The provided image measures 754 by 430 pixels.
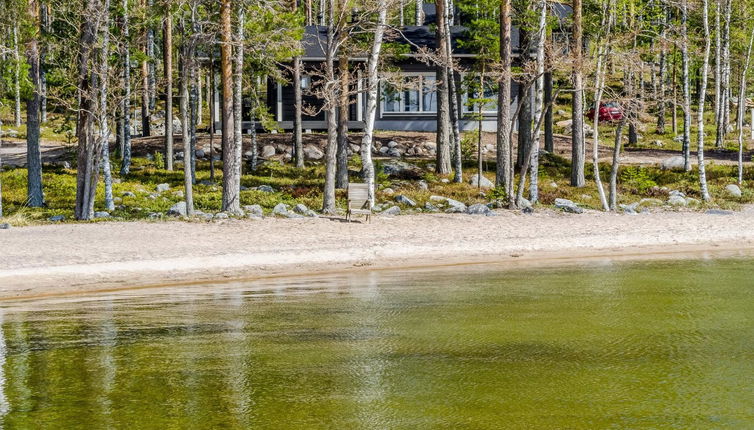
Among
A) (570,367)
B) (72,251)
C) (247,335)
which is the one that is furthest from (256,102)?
(570,367)

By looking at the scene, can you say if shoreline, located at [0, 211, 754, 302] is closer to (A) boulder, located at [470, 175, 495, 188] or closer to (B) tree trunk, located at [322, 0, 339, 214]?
(B) tree trunk, located at [322, 0, 339, 214]

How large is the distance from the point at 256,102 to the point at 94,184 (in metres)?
10.6

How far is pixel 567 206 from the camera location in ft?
91.9

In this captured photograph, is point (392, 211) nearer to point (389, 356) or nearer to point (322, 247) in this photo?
point (322, 247)

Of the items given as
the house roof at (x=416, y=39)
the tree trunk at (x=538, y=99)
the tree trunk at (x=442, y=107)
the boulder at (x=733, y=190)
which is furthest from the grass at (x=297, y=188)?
the house roof at (x=416, y=39)

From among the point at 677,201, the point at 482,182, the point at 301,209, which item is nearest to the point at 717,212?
the point at 677,201

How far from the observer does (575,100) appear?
107 feet

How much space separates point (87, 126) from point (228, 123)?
13.2 ft

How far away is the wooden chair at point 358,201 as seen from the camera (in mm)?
24344

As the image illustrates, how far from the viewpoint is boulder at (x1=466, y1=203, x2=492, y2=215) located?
26.6 m

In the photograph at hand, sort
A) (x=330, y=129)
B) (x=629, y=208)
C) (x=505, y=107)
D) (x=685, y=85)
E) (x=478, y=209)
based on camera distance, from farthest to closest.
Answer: (x=685, y=85) → (x=505, y=107) → (x=629, y=208) → (x=478, y=209) → (x=330, y=129)

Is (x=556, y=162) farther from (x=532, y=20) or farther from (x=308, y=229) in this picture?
(x=308, y=229)

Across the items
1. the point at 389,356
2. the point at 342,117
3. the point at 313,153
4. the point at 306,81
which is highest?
the point at 306,81

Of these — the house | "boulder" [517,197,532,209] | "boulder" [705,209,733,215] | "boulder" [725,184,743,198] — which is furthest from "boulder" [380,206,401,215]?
the house
